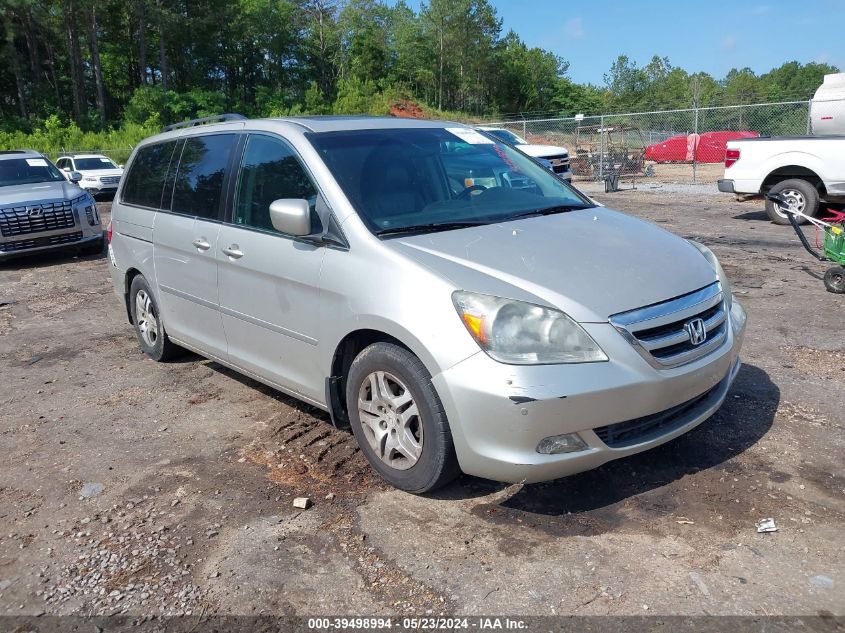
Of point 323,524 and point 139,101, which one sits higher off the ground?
point 139,101

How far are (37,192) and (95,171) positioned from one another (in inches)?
496

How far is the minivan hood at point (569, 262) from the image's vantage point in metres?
3.14

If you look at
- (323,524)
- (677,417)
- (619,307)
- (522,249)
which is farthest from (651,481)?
(323,524)

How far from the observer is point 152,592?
2.87m

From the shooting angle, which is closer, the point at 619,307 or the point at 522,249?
the point at 619,307

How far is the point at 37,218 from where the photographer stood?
35.6 ft

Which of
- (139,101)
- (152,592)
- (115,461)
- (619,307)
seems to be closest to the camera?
(152,592)

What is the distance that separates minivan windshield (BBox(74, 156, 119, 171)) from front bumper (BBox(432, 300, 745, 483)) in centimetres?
2308

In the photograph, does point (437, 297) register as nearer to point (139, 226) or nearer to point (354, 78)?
point (139, 226)

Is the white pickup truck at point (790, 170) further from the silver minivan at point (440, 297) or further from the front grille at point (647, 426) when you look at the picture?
the front grille at point (647, 426)

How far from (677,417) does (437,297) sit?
127 cm

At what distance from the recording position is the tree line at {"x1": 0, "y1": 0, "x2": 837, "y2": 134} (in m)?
49.3

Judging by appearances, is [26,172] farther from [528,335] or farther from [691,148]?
[691,148]

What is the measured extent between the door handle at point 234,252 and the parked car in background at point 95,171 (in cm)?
1942
